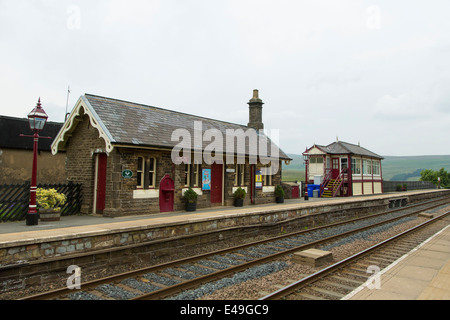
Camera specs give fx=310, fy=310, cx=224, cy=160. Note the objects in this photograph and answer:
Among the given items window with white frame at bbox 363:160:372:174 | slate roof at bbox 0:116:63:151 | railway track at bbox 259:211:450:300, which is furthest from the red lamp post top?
window with white frame at bbox 363:160:372:174

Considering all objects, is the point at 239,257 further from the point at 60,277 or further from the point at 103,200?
the point at 103,200

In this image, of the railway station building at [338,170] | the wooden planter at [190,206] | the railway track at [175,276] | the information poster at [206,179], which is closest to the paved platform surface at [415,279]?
the railway track at [175,276]

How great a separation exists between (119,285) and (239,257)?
12.2 feet

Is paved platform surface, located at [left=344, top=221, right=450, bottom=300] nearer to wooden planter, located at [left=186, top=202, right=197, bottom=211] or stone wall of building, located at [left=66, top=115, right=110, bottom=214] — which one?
wooden planter, located at [left=186, top=202, right=197, bottom=211]

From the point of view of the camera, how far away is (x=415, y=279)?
659 centimetres

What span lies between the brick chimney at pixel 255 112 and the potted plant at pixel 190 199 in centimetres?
927

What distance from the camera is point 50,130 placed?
22.1 m

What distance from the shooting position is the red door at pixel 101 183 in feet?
42.6

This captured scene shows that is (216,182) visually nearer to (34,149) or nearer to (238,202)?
(238,202)

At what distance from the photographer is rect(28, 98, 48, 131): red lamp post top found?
1061cm

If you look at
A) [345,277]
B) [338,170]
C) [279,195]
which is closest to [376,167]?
[338,170]

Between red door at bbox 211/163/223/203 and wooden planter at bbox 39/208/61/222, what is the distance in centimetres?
758

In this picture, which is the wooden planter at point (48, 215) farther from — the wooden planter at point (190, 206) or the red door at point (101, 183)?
Result: the wooden planter at point (190, 206)
